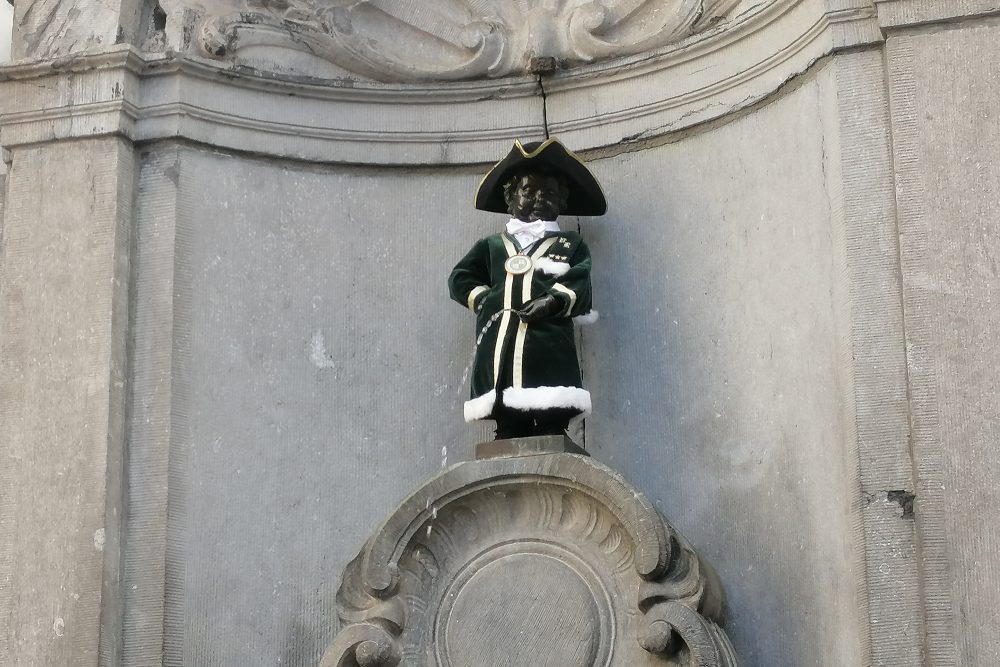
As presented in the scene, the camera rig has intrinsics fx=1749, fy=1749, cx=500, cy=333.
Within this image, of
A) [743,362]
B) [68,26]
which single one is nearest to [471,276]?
[743,362]

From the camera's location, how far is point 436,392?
646cm

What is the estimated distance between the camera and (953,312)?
529 centimetres

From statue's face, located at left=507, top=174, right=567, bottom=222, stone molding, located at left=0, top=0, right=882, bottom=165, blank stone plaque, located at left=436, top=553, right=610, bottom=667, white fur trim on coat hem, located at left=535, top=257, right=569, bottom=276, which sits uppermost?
stone molding, located at left=0, top=0, right=882, bottom=165

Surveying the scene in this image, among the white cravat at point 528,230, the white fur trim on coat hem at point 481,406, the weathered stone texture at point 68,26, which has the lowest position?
the white fur trim on coat hem at point 481,406

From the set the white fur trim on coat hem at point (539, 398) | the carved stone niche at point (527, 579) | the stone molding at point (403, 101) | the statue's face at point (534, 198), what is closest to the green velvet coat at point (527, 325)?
the white fur trim on coat hem at point (539, 398)

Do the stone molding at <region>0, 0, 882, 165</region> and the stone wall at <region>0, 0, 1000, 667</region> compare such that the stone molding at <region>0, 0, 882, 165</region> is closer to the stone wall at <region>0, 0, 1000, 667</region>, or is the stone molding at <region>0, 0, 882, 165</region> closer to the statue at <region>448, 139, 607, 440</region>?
the stone wall at <region>0, 0, 1000, 667</region>

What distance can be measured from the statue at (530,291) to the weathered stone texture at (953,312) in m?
1.16

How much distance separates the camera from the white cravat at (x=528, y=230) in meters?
6.11

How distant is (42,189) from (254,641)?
1814 mm

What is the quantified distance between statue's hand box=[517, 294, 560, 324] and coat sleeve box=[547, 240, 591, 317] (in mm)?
27

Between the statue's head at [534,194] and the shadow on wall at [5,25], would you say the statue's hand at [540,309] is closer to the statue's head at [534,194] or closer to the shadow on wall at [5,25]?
the statue's head at [534,194]

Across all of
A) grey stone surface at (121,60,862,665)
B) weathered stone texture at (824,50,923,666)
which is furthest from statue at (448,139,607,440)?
weathered stone texture at (824,50,923,666)

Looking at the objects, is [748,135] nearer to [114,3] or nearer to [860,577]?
[860,577]

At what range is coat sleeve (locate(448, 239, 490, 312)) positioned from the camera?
612 cm
